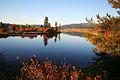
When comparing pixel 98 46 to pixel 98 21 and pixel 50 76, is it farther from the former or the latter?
pixel 50 76

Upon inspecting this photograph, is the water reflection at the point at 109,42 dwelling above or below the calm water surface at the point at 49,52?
above

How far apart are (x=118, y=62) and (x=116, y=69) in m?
0.76

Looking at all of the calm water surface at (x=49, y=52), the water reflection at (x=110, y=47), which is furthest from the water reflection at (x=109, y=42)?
the calm water surface at (x=49, y=52)

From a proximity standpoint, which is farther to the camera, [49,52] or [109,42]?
[49,52]

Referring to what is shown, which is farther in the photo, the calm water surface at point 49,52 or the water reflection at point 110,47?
the calm water surface at point 49,52

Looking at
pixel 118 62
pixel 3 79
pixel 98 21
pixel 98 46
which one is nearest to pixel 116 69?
pixel 118 62

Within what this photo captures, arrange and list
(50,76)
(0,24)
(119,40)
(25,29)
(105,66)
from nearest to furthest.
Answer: (50,76) → (119,40) → (105,66) → (0,24) → (25,29)

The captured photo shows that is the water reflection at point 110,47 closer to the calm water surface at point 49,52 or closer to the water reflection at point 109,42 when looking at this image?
the water reflection at point 109,42

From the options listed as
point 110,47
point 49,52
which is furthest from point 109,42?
point 49,52

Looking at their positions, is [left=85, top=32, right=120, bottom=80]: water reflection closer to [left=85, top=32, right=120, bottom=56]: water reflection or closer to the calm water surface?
[left=85, top=32, right=120, bottom=56]: water reflection

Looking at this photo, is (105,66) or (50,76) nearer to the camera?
(50,76)

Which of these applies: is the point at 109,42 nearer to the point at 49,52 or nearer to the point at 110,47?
the point at 110,47

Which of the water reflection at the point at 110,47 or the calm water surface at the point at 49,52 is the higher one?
the water reflection at the point at 110,47

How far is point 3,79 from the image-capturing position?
2291cm
